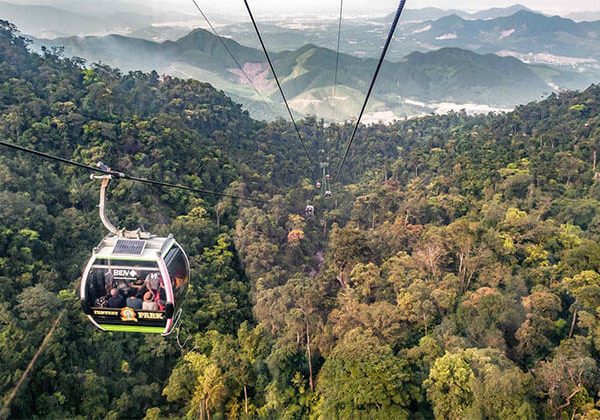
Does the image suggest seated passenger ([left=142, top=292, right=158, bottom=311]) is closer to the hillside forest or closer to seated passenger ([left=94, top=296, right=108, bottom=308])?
seated passenger ([left=94, top=296, right=108, bottom=308])

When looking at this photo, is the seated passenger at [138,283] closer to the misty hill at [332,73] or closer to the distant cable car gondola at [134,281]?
the distant cable car gondola at [134,281]

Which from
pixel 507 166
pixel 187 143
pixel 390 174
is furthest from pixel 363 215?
pixel 390 174

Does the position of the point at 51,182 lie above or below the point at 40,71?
below

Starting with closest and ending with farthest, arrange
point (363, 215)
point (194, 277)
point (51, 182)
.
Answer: point (194, 277), point (51, 182), point (363, 215)

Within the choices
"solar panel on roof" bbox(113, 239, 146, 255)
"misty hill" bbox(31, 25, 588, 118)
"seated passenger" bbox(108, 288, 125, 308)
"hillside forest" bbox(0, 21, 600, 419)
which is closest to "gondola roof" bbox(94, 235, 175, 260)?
"solar panel on roof" bbox(113, 239, 146, 255)

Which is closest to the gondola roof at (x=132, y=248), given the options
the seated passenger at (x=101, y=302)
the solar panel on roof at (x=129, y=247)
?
the solar panel on roof at (x=129, y=247)

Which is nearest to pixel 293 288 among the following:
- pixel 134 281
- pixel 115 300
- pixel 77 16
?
pixel 115 300

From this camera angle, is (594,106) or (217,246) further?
(594,106)

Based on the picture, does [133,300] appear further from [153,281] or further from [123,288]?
[153,281]

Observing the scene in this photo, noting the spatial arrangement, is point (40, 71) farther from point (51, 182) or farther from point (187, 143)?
point (51, 182)
